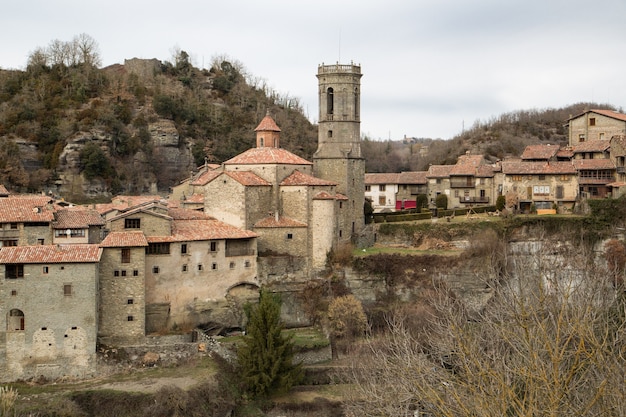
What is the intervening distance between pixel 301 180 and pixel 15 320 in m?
18.5

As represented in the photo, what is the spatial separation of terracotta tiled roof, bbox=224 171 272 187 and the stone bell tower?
219 inches

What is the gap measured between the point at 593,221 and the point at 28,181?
148 ft

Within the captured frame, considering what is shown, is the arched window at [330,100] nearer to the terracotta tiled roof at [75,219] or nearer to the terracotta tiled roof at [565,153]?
the terracotta tiled roof at [75,219]

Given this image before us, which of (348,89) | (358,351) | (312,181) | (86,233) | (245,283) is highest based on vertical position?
(348,89)

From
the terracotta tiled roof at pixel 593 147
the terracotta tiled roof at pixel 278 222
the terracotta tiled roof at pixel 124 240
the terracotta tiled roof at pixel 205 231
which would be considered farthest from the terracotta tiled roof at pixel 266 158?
the terracotta tiled roof at pixel 593 147

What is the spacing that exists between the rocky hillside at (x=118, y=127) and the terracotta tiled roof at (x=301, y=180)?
84.5ft

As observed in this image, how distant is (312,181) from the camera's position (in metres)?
45.9

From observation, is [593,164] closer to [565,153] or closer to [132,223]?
[565,153]

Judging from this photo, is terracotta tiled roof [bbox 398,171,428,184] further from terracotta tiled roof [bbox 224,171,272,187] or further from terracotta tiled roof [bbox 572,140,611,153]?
terracotta tiled roof [bbox 224,171,272,187]

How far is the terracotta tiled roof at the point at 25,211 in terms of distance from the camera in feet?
126

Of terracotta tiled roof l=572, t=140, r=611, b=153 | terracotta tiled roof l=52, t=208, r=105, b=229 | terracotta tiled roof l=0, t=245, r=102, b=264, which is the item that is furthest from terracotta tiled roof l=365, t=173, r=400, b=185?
terracotta tiled roof l=0, t=245, r=102, b=264

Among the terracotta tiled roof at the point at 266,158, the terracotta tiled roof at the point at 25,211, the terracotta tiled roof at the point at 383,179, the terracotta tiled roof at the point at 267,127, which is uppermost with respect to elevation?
the terracotta tiled roof at the point at 267,127

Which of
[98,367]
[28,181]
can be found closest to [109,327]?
[98,367]

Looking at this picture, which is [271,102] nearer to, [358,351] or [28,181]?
[28,181]
